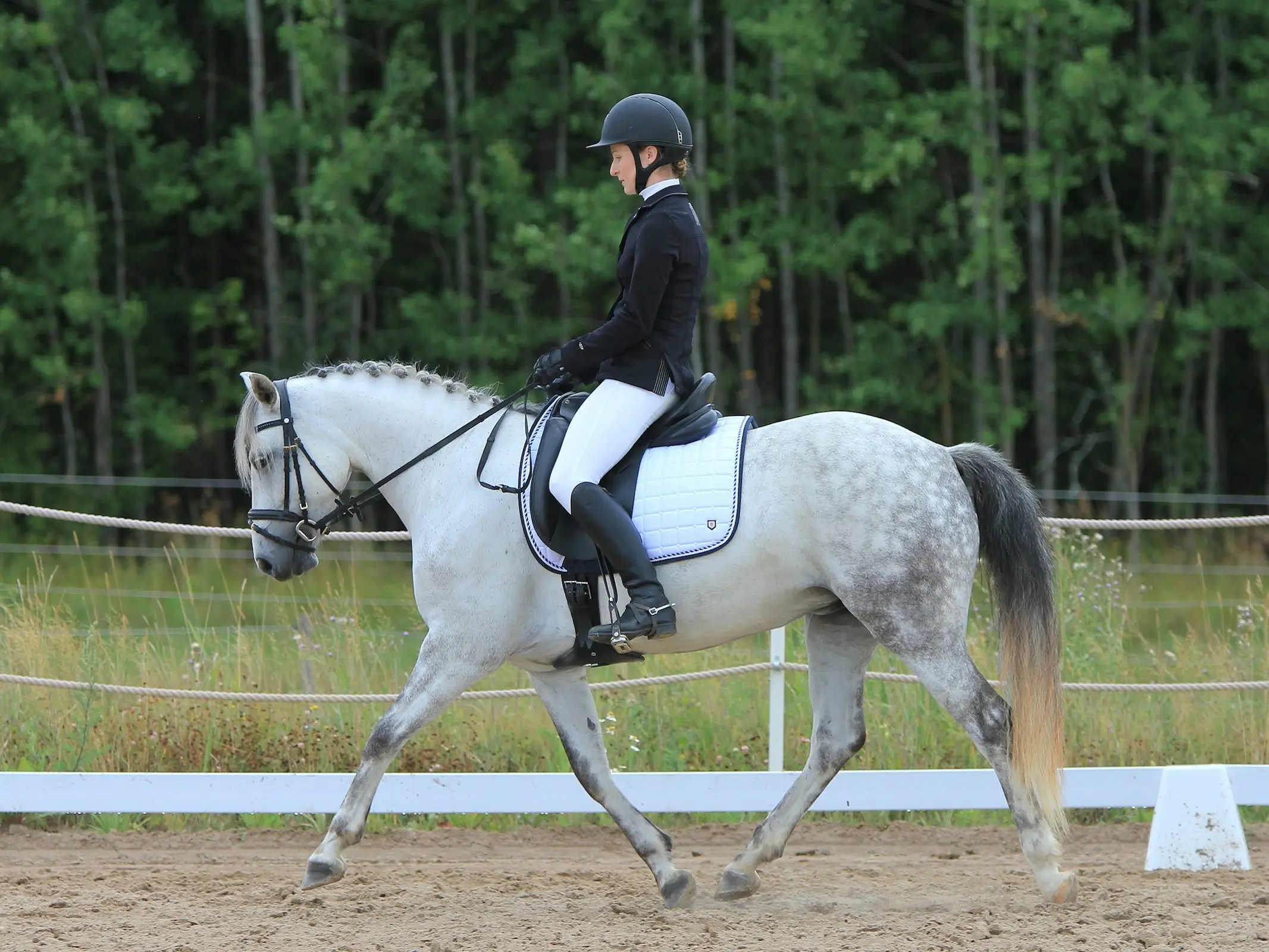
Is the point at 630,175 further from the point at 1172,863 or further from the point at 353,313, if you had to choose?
the point at 353,313

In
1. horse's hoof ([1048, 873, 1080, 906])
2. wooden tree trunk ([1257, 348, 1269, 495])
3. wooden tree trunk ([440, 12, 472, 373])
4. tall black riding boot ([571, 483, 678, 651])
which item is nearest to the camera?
tall black riding boot ([571, 483, 678, 651])

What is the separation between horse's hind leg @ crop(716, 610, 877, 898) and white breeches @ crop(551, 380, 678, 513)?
3.23 ft

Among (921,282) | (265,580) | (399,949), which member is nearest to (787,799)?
(399,949)

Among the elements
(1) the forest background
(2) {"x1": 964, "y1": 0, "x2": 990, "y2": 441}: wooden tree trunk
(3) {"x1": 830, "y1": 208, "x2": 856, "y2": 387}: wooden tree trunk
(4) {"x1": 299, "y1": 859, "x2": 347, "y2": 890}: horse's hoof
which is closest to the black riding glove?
(4) {"x1": 299, "y1": 859, "x2": 347, "y2": 890}: horse's hoof

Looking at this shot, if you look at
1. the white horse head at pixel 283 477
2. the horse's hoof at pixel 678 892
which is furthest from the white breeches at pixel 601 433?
the horse's hoof at pixel 678 892

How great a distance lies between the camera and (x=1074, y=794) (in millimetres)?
6504

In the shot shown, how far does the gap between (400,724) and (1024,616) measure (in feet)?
7.01

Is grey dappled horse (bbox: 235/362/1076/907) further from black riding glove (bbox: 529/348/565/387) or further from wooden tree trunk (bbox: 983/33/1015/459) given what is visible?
wooden tree trunk (bbox: 983/33/1015/459)

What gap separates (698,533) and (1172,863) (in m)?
2.35

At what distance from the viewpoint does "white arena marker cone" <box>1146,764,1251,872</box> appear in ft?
19.0

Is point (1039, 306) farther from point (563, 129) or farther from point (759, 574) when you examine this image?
point (759, 574)

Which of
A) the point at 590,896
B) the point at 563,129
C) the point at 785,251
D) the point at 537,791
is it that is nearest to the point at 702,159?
the point at 785,251

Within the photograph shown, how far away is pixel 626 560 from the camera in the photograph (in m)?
4.96

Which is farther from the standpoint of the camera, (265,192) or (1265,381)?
(1265,381)
